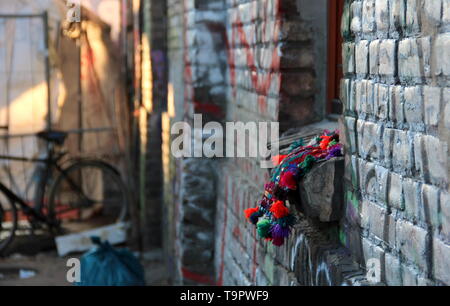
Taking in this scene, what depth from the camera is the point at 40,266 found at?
7234 millimetres

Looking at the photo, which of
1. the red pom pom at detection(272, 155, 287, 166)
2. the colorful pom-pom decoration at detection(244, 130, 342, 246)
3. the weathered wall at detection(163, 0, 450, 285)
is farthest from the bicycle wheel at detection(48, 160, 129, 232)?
the colorful pom-pom decoration at detection(244, 130, 342, 246)

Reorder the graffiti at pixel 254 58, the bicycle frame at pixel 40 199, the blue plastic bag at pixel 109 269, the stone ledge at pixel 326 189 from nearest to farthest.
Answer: the stone ledge at pixel 326 189 < the graffiti at pixel 254 58 < the blue plastic bag at pixel 109 269 < the bicycle frame at pixel 40 199

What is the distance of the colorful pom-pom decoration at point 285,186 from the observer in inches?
108

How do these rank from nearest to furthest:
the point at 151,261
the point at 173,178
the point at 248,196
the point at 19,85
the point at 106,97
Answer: the point at 248,196 < the point at 173,178 < the point at 151,261 < the point at 19,85 < the point at 106,97

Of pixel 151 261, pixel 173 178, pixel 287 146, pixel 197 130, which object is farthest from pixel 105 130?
pixel 287 146

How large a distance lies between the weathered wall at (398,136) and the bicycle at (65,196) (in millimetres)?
5226

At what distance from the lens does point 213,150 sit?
508 cm

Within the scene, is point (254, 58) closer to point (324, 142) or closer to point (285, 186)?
point (324, 142)

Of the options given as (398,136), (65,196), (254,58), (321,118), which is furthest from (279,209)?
(65,196)

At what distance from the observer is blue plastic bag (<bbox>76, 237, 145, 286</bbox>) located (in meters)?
5.77

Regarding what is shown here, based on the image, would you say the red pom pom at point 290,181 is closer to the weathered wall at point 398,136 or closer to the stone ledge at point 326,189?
the stone ledge at point 326,189

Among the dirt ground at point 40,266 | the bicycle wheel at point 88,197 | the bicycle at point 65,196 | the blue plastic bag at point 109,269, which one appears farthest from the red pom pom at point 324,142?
the bicycle wheel at point 88,197

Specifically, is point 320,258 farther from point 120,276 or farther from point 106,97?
point 106,97

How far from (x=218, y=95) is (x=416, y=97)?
124 inches
